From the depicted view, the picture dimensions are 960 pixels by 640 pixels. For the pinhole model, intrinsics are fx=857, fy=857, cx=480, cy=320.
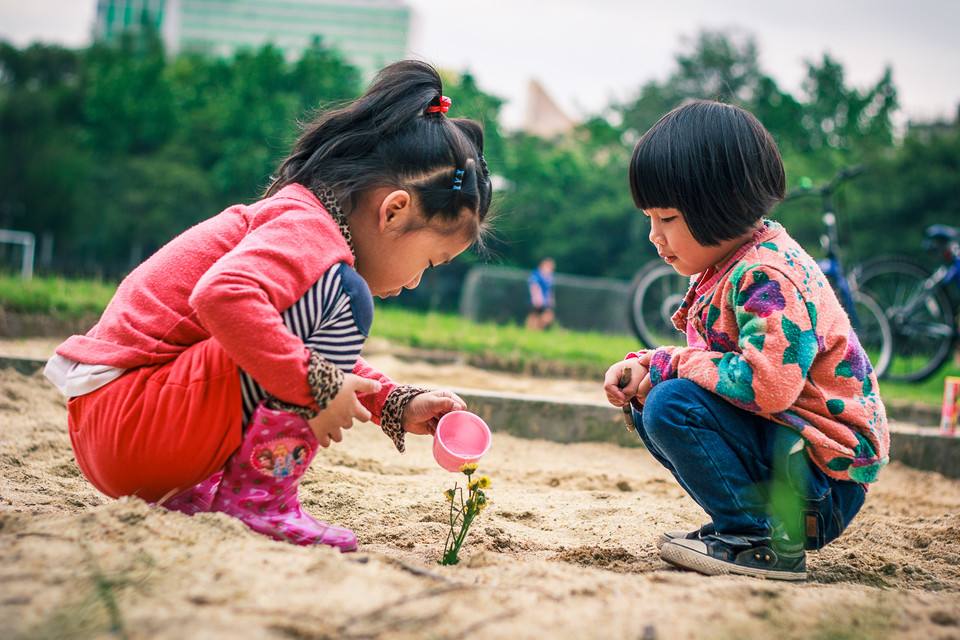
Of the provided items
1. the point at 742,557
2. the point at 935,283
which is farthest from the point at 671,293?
the point at 742,557

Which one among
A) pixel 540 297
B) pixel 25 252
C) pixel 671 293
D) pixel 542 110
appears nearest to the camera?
pixel 671 293

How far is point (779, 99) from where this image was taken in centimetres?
1780

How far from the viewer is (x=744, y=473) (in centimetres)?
185

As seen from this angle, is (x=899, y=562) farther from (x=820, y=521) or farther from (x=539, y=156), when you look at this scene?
(x=539, y=156)

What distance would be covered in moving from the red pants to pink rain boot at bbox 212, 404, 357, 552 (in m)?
0.04

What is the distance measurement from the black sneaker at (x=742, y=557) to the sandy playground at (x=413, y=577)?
0.07 metres

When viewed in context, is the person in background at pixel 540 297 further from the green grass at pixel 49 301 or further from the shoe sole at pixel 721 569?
the shoe sole at pixel 721 569

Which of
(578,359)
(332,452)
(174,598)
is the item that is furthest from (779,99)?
(174,598)

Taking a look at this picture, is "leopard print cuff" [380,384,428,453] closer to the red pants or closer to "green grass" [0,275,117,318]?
the red pants

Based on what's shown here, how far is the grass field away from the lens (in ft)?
16.5

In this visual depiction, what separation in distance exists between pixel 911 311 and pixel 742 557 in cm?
486

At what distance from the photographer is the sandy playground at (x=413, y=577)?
1.14 meters

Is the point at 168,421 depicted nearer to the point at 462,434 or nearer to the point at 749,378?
the point at 462,434

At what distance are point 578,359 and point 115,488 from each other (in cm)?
362
